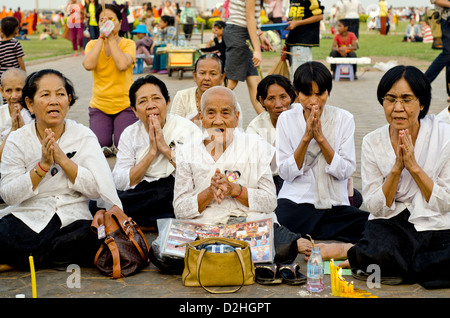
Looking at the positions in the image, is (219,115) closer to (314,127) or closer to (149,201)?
(314,127)

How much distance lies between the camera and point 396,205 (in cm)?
410

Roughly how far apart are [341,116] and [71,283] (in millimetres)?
2398

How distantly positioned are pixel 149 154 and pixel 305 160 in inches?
48.4

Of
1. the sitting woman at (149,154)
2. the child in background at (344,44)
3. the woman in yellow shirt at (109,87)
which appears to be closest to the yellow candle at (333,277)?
the sitting woman at (149,154)

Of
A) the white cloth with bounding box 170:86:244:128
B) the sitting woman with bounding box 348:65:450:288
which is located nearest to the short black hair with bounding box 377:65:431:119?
the sitting woman with bounding box 348:65:450:288

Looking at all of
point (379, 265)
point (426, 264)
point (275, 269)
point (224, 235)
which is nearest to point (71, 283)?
point (224, 235)

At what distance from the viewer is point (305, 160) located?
498 centimetres

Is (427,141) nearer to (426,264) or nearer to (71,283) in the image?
(426,264)

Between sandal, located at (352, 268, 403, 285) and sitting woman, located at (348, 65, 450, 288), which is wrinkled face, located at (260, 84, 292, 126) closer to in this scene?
sitting woman, located at (348, 65, 450, 288)

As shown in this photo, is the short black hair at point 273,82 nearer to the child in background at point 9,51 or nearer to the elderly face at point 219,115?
the elderly face at point 219,115

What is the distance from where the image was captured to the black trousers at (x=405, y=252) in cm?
381

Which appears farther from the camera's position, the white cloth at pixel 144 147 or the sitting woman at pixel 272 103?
the sitting woman at pixel 272 103

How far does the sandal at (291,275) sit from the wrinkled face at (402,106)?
1.10 meters

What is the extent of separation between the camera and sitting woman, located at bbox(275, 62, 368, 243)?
4.75m
